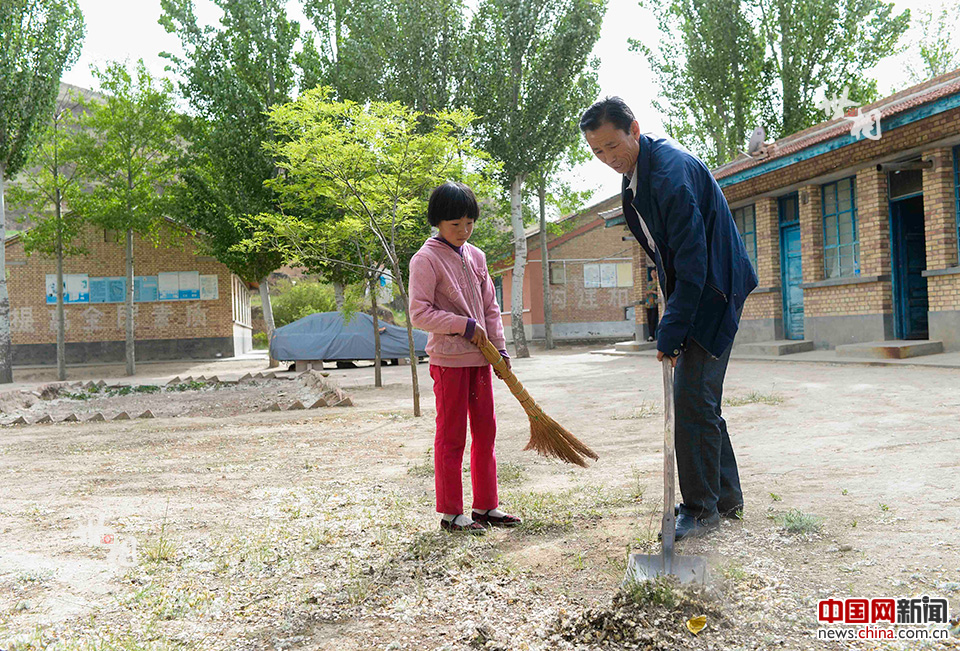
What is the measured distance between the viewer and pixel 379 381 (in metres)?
13.9

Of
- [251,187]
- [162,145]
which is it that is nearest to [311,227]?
[251,187]

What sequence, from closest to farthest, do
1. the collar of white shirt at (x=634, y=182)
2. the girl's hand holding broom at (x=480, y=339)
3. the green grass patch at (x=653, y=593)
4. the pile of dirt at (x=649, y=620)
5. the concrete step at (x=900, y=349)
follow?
the pile of dirt at (x=649, y=620)
the green grass patch at (x=653, y=593)
the collar of white shirt at (x=634, y=182)
the girl's hand holding broom at (x=480, y=339)
the concrete step at (x=900, y=349)

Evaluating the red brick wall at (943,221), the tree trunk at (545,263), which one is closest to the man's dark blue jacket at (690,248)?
the red brick wall at (943,221)

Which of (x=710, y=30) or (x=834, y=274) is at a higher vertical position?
(x=710, y=30)

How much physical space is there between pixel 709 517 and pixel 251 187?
20.7 m

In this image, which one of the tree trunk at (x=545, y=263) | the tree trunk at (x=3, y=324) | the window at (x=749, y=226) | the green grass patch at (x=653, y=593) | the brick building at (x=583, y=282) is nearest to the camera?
the green grass patch at (x=653, y=593)

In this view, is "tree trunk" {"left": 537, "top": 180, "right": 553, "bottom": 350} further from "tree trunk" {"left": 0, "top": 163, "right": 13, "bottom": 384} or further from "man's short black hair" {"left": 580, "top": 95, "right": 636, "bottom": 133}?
"man's short black hair" {"left": 580, "top": 95, "right": 636, "bottom": 133}

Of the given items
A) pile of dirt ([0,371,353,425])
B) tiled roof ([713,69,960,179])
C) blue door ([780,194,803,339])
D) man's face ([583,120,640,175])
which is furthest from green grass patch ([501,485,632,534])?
blue door ([780,194,803,339])

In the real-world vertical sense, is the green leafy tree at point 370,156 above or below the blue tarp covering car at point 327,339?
above

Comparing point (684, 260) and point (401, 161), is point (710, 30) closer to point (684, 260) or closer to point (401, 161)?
point (401, 161)

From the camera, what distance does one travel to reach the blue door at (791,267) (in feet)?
49.1

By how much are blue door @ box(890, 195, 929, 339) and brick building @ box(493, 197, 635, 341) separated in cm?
1948

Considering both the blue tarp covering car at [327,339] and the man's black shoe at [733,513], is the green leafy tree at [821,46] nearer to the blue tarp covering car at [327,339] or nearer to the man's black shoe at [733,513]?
the blue tarp covering car at [327,339]

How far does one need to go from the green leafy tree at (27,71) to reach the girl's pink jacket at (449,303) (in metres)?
20.2
